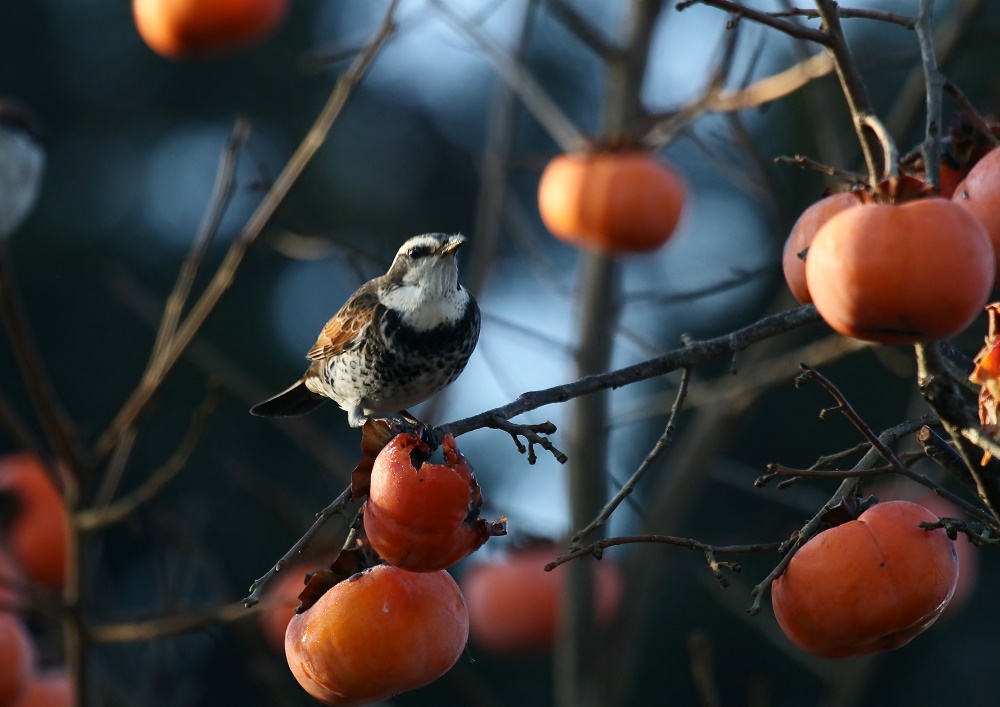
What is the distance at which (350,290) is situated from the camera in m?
5.62

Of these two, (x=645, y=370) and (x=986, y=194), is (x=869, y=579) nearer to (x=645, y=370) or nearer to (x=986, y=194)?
(x=645, y=370)

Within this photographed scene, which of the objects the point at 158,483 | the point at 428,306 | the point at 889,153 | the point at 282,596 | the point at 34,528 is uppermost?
the point at 889,153

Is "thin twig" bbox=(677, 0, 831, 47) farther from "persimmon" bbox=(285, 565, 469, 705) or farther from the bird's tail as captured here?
the bird's tail

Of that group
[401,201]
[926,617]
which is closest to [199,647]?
[401,201]

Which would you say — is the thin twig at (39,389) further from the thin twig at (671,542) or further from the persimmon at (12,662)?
the thin twig at (671,542)

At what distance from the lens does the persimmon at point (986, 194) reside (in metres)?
→ 1.76

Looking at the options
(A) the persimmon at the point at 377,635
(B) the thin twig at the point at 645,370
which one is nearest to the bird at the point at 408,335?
(B) the thin twig at the point at 645,370

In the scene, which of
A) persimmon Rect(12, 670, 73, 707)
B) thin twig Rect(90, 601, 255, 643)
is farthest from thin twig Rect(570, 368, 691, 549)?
persimmon Rect(12, 670, 73, 707)

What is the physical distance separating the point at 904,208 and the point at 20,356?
2166mm

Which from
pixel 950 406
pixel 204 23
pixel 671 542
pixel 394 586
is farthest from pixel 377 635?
pixel 204 23

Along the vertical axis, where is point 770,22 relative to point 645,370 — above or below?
above

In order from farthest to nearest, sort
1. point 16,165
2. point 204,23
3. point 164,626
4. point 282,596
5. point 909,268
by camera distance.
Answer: point 16,165
point 204,23
point 282,596
point 164,626
point 909,268

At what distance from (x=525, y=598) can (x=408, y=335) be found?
158 centimetres

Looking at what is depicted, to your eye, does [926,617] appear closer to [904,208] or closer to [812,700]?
[904,208]
